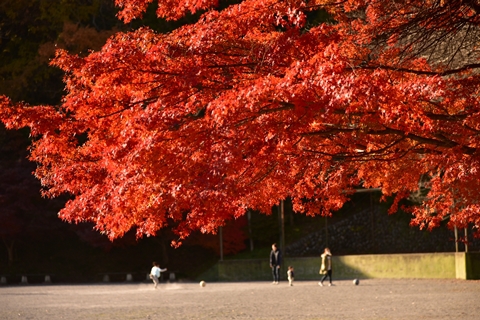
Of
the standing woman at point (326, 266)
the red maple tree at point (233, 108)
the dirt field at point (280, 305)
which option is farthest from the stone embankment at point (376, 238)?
the red maple tree at point (233, 108)

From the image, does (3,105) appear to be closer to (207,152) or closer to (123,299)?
(207,152)

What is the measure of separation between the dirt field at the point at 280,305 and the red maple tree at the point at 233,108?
Result: 4.23m

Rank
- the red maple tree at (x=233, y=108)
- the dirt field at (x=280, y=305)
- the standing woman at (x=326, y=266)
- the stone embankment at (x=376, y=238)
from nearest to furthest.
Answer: the red maple tree at (x=233, y=108) < the dirt field at (x=280, y=305) < the standing woman at (x=326, y=266) < the stone embankment at (x=376, y=238)

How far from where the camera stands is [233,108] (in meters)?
9.37

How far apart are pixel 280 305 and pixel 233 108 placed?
10.6 metres

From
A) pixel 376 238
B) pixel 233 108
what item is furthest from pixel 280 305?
pixel 376 238

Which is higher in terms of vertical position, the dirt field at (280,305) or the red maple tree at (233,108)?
the red maple tree at (233,108)

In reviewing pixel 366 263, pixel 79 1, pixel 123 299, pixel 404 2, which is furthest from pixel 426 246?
pixel 404 2

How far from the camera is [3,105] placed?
11984 mm

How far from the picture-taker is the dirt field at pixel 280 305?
53.3ft

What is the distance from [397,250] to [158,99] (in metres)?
29.8

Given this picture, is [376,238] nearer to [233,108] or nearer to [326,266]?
[326,266]

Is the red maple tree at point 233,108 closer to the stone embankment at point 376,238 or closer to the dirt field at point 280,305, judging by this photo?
the dirt field at point 280,305

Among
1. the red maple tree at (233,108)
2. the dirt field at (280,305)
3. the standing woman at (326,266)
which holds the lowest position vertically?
the dirt field at (280,305)
